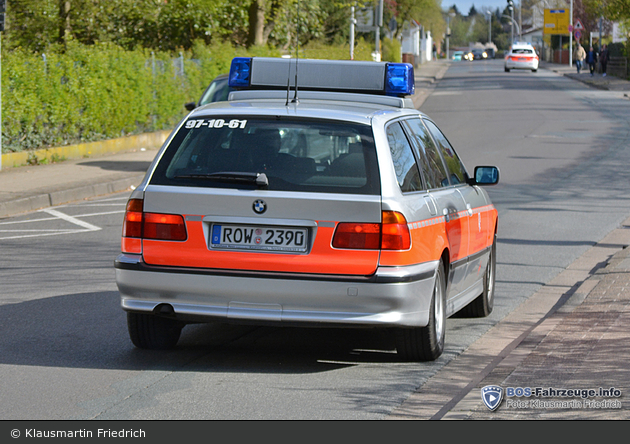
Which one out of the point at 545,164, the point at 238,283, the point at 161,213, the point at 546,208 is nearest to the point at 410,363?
the point at 238,283

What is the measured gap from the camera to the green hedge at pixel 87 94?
17109 mm

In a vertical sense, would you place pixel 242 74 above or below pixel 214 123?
above

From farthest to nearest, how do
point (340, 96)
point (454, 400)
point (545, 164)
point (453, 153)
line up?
1. point (545, 164)
2. point (453, 153)
3. point (340, 96)
4. point (454, 400)

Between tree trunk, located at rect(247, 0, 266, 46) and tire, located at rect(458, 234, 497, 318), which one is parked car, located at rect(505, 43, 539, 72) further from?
tire, located at rect(458, 234, 497, 318)

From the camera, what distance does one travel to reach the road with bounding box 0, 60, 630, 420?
16.6 feet

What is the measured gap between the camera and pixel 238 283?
5.52 meters

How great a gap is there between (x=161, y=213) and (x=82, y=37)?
2785cm

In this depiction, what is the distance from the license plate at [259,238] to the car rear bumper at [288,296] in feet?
0.50

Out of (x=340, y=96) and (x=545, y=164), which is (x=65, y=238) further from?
(x=545, y=164)

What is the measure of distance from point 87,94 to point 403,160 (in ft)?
47.3

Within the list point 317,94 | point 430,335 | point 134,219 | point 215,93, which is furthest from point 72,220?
point 430,335

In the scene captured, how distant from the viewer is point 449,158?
7039 millimetres

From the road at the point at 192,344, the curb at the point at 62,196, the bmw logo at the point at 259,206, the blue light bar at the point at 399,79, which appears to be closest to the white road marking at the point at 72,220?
the road at the point at 192,344

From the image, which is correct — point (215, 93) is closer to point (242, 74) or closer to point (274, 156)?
point (242, 74)
